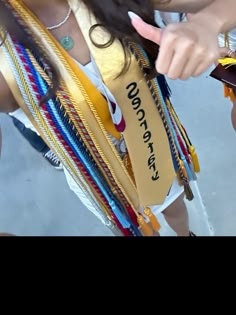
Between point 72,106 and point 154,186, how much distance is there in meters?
0.26

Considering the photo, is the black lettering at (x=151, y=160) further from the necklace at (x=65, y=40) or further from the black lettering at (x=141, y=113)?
the necklace at (x=65, y=40)

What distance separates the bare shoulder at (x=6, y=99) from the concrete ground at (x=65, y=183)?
0.74 meters

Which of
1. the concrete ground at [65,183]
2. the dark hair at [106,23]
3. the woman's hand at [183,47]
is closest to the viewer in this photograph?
the woman's hand at [183,47]

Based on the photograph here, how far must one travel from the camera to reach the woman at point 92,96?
71cm

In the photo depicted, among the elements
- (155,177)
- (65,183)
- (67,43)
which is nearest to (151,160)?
(155,177)

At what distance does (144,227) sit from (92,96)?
0.35 meters

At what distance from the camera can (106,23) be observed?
75 centimetres

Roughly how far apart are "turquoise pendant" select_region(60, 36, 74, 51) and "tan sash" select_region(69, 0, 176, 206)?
0.03 metres

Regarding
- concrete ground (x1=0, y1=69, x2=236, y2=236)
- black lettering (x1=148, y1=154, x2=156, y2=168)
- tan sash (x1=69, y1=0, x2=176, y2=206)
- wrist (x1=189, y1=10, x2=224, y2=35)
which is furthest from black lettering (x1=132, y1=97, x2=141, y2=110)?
concrete ground (x1=0, y1=69, x2=236, y2=236)

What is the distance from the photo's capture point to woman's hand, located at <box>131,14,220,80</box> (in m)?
0.52

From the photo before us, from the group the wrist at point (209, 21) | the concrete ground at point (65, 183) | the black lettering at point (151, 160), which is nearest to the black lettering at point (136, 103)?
the black lettering at point (151, 160)
